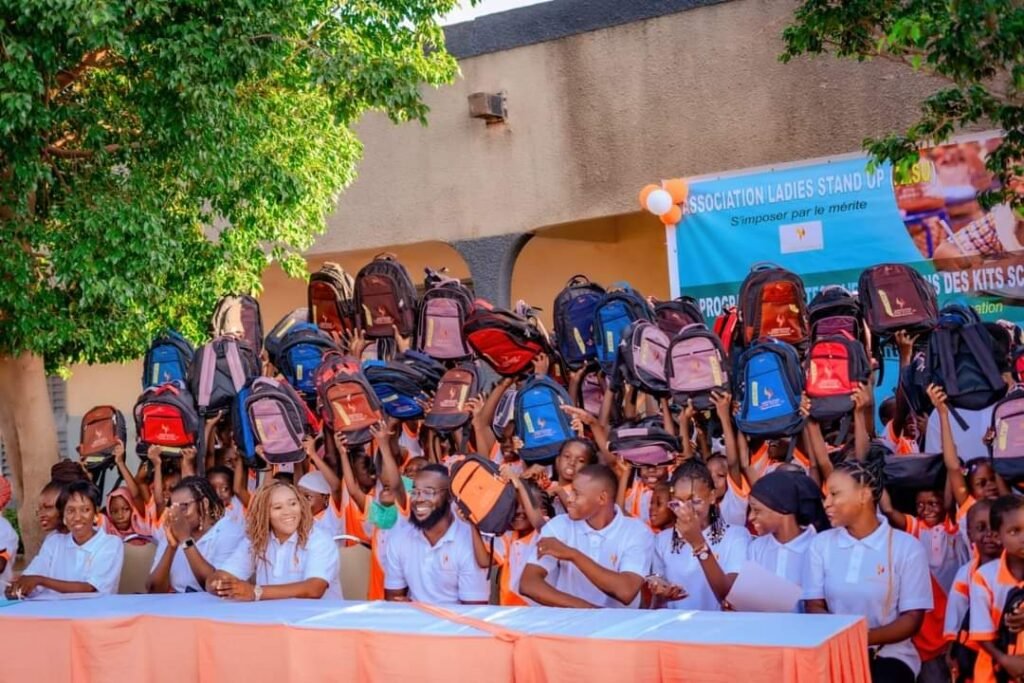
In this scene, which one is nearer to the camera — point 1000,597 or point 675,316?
point 1000,597

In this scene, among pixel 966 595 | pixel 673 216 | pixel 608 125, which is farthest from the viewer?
pixel 608 125

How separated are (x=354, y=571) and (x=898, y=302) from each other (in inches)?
125

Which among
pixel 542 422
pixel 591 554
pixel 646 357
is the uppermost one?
pixel 646 357

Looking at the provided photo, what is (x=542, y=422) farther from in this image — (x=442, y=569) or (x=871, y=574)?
(x=871, y=574)

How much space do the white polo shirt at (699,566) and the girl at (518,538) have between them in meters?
0.67

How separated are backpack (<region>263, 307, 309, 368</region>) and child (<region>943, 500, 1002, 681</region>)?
445cm

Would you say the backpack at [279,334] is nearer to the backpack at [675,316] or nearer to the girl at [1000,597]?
the backpack at [675,316]

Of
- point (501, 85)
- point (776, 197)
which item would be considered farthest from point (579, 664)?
point (501, 85)

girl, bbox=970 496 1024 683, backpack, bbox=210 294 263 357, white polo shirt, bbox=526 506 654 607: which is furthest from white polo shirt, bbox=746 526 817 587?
backpack, bbox=210 294 263 357

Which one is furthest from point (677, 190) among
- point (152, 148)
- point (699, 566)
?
point (699, 566)

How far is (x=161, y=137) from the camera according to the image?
8.84 meters

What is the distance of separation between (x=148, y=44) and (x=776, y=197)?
4.96 m

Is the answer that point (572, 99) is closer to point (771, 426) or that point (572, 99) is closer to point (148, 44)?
point (148, 44)

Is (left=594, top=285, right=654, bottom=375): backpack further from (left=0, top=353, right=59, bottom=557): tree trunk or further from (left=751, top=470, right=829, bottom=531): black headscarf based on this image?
(left=0, top=353, right=59, bottom=557): tree trunk
